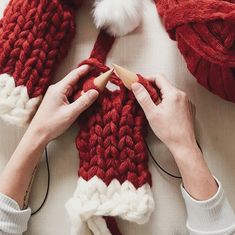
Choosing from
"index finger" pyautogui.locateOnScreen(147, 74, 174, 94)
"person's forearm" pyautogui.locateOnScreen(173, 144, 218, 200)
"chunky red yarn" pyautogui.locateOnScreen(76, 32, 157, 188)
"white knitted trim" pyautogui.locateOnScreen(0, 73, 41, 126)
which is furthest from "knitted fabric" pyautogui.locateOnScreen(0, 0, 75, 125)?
"person's forearm" pyautogui.locateOnScreen(173, 144, 218, 200)

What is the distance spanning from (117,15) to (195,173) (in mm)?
362

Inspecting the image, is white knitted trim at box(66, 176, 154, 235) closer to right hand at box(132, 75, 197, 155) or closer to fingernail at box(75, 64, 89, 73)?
right hand at box(132, 75, 197, 155)

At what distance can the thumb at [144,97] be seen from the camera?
0.98 m

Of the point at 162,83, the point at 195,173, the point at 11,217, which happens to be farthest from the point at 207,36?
the point at 11,217

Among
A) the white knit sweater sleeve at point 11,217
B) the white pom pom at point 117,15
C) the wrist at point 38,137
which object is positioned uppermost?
the white pom pom at point 117,15

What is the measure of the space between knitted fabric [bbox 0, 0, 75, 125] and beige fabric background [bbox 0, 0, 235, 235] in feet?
0.22

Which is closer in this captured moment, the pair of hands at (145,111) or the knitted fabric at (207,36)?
the knitted fabric at (207,36)

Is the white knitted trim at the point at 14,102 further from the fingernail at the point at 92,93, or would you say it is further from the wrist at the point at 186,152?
the wrist at the point at 186,152

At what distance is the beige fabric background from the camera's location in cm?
103

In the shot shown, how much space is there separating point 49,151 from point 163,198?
26cm

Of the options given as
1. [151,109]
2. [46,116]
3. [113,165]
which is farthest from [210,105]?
[46,116]

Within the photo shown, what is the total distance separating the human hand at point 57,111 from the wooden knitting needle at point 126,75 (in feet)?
0.20

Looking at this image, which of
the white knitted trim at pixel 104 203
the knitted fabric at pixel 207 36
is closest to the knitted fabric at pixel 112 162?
the white knitted trim at pixel 104 203

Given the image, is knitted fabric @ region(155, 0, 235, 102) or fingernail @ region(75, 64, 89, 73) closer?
knitted fabric @ region(155, 0, 235, 102)
